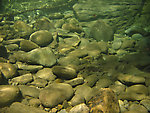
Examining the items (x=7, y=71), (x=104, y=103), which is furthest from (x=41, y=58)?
(x=104, y=103)

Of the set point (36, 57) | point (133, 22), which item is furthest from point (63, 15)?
point (36, 57)

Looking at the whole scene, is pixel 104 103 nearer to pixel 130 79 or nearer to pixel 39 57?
pixel 130 79

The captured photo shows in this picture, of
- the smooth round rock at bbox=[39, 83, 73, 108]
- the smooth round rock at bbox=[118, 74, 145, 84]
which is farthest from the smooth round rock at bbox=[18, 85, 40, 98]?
the smooth round rock at bbox=[118, 74, 145, 84]

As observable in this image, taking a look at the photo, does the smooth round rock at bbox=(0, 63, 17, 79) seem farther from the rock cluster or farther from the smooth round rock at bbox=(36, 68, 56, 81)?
the smooth round rock at bbox=(36, 68, 56, 81)

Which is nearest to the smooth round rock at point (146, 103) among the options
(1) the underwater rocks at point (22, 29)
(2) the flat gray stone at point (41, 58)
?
(2) the flat gray stone at point (41, 58)

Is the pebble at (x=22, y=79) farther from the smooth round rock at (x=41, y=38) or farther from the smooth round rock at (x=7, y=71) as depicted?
the smooth round rock at (x=41, y=38)

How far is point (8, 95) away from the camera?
2512 millimetres

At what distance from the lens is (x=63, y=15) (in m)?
8.37

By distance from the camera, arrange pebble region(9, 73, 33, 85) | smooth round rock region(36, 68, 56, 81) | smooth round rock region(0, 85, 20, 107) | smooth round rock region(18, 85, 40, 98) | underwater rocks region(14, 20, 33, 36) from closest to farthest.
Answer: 1. smooth round rock region(0, 85, 20, 107)
2. smooth round rock region(18, 85, 40, 98)
3. pebble region(9, 73, 33, 85)
4. smooth round rock region(36, 68, 56, 81)
5. underwater rocks region(14, 20, 33, 36)

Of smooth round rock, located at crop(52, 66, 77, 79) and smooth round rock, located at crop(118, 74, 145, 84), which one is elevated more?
smooth round rock, located at crop(52, 66, 77, 79)

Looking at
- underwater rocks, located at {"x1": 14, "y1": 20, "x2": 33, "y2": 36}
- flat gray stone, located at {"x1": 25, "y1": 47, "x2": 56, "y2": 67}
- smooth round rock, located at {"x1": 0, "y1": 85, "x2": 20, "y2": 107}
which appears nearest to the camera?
smooth round rock, located at {"x1": 0, "y1": 85, "x2": 20, "y2": 107}

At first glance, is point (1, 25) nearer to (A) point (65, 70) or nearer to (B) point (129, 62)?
(A) point (65, 70)

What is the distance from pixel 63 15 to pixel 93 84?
611cm

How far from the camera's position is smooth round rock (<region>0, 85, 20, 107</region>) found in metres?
2.41
